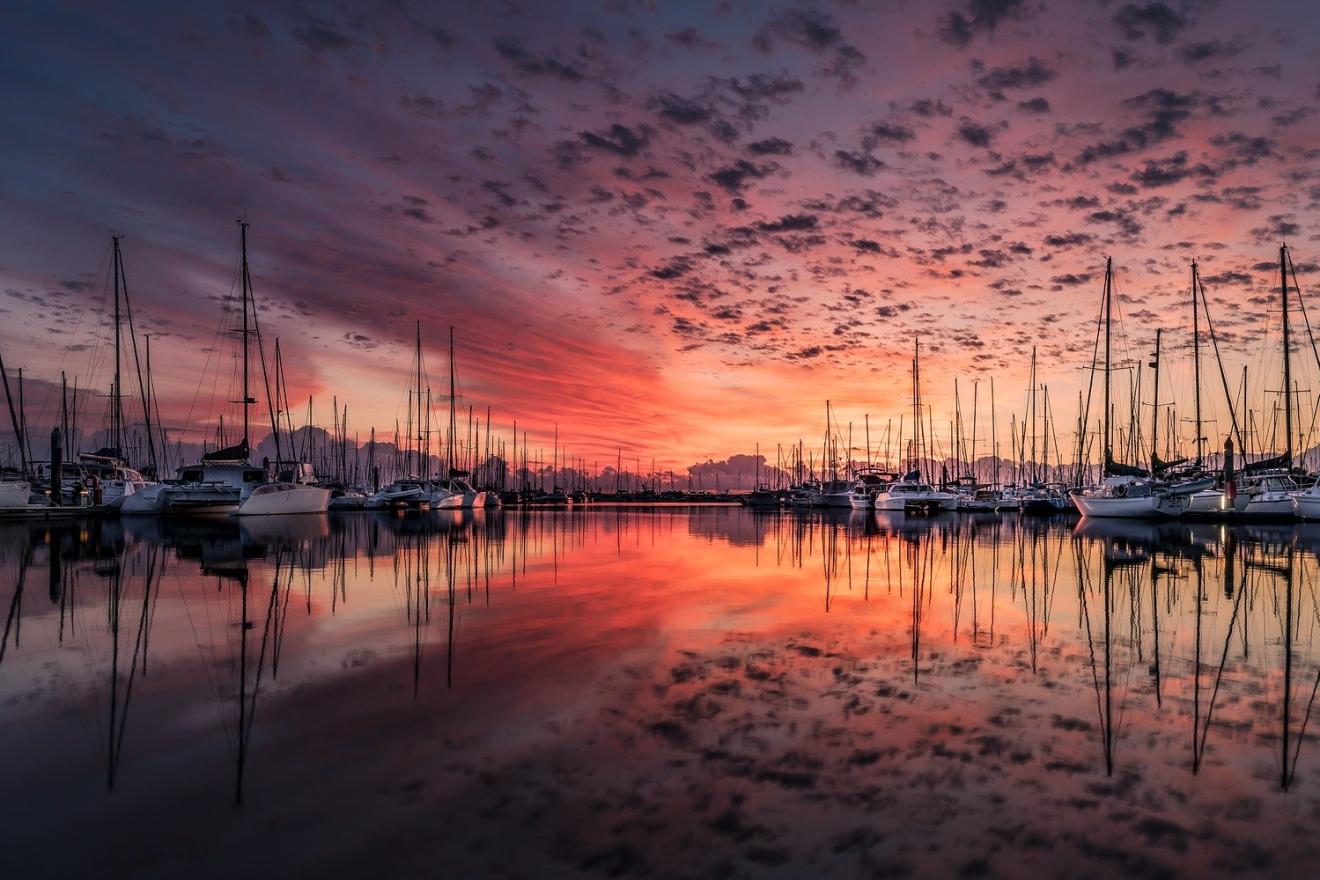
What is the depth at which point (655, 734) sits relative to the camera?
672cm

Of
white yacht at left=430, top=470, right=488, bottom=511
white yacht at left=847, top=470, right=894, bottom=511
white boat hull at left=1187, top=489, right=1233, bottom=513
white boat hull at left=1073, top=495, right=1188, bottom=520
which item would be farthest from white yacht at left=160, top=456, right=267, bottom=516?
white yacht at left=847, top=470, right=894, bottom=511

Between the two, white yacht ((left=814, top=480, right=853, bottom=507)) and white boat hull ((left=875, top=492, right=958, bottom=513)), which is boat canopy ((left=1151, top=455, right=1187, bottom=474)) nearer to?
white boat hull ((left=875, top=492, right=958, bottom=513))

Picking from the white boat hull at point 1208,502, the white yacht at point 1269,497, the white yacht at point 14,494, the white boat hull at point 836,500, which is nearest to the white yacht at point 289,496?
the white yacht at point 14,494

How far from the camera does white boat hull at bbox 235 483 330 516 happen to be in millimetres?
49844

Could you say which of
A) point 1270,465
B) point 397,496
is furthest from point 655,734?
point 397,496

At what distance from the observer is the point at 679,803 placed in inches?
206

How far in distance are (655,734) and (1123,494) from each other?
59.1m

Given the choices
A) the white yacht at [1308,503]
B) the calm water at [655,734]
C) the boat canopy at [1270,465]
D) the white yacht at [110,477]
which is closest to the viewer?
the calm water at [655,734]

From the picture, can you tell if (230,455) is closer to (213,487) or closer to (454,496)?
(213,487)

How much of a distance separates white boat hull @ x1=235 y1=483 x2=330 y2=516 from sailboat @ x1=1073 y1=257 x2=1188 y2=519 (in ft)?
187

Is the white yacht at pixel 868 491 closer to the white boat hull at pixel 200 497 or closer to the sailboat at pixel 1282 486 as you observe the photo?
the sailboat at pixel 1282 486

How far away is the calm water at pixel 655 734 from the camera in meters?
4.64

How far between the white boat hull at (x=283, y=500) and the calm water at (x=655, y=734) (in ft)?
123

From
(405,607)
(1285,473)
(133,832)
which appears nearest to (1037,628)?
(405,607)
